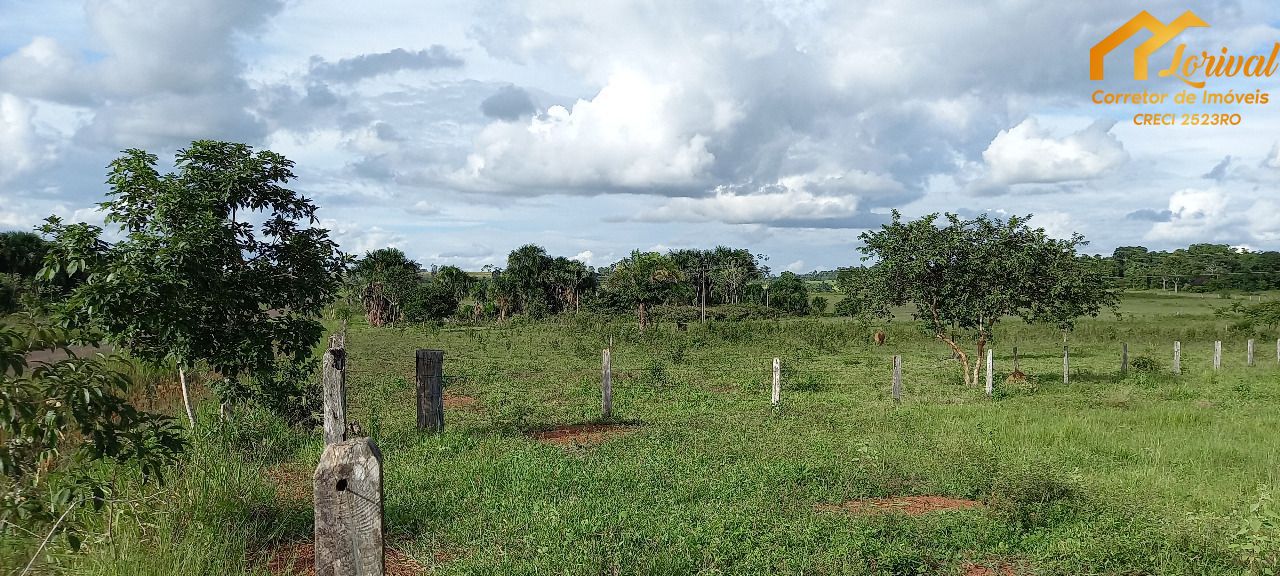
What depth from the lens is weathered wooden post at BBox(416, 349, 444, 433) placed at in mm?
11891

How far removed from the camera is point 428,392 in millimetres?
11945

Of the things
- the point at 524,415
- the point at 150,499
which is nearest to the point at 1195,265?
the point at 524,415

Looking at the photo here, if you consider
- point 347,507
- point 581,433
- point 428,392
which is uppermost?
point 347,507

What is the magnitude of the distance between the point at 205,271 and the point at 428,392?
376 centimetres

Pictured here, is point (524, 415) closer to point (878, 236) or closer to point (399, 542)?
point (399, 542)

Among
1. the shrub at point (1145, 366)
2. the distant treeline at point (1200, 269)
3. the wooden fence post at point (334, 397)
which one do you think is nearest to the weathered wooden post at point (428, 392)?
the wooden fence post at point (334, 397)

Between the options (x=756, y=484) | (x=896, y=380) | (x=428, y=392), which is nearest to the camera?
(x=756, y=484)

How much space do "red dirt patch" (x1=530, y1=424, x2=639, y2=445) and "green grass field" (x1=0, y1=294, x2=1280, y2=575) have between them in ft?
1.12

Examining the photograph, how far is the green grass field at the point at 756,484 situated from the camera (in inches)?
248

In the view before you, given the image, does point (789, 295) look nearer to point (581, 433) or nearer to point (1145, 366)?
point (1145, 366)

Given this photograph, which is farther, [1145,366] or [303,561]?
[1145,366]

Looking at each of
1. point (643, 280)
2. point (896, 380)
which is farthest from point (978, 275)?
point (643, 280)

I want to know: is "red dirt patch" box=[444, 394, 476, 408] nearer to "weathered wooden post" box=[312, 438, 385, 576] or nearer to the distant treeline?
"weathered wooden post" box=[312, 438, 385, 576]

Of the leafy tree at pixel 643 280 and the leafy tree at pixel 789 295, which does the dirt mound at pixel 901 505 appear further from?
the leafy tree at pixel 789 295
